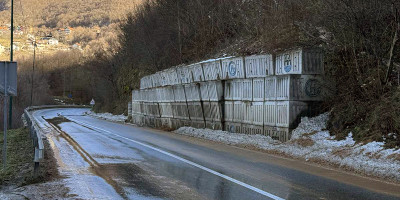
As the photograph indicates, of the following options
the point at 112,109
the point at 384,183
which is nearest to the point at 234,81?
the point at 384,183

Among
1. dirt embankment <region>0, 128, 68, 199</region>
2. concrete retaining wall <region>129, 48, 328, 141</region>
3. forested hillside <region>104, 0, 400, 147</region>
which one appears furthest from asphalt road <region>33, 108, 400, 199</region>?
concrete retaining wall <region>129, 48, 328, 141</region>

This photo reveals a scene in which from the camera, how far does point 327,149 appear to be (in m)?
13.1

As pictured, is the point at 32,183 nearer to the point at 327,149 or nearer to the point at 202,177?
the point at 202,177

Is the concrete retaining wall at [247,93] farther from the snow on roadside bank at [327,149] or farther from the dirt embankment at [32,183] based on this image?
the dirt embankment at [32,183]

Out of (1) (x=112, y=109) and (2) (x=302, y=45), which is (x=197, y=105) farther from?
(1) (x=112, y=109)

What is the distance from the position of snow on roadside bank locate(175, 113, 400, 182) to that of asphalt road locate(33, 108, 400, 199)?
55 centimetres

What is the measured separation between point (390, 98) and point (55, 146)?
11.2m

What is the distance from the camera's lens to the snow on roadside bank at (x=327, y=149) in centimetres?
1030

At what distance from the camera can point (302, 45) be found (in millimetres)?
17031

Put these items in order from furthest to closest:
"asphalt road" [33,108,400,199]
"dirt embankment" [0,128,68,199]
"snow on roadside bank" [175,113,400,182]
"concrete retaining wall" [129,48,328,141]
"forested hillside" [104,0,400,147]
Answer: "concrete retaining wall" [129,48,328,141]
"forested hillside" [104,0,400,147]
"snow on roadside bank" [175,113,400,182]
"dirt embankment" [0,128,68,199]
"asphalt road" [33,108,400,199]

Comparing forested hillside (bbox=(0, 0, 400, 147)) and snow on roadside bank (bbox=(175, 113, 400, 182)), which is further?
forested hillside (bbox=(0, 0, 400, 147))

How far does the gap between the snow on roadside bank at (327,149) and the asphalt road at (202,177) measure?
21.8 inches

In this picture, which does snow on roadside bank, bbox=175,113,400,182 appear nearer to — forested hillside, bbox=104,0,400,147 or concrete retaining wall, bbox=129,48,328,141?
forested hillside, bbox=104,0,400,147

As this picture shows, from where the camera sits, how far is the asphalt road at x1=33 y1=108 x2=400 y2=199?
816 centimetres
